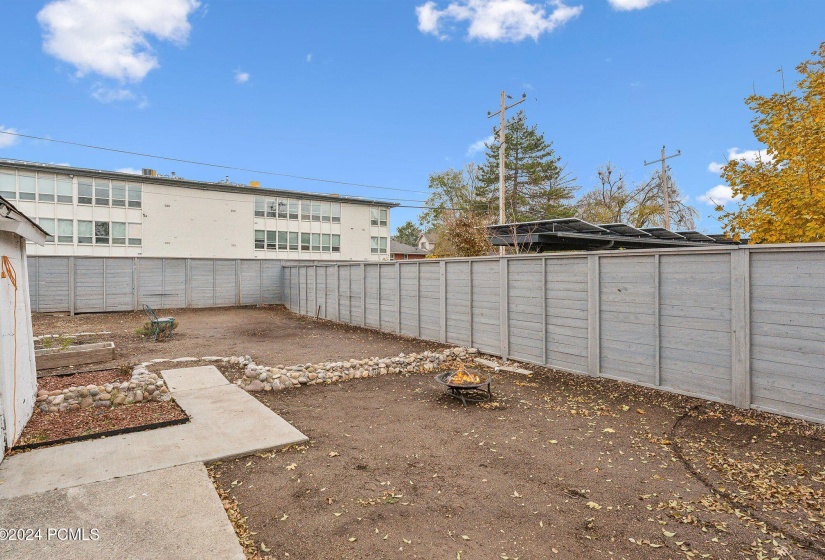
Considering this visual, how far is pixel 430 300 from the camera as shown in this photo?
10.2 metres

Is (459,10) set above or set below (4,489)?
above

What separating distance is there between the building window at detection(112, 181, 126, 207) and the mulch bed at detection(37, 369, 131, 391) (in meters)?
22.4

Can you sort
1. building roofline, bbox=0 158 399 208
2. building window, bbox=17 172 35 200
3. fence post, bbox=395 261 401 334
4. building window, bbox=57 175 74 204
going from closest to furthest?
1. fence post, bbox=395 261 401 334
2. building roofline, bbox=0 158 399 208
3. building window, bbox=17 172 35 200
4. building window, bbox=57 175 74 204

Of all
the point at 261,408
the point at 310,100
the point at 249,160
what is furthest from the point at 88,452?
the point at 249,160

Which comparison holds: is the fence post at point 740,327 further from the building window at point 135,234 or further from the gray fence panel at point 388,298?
the building window at point 135,234

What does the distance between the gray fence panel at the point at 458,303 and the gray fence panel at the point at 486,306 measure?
21cm

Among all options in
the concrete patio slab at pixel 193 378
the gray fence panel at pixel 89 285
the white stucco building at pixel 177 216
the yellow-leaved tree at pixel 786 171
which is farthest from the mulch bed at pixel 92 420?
the white stucco building at pixel 177 216

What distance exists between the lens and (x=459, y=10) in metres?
14.5

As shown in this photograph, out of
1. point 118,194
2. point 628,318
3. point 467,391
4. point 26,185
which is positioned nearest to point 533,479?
point 467,391

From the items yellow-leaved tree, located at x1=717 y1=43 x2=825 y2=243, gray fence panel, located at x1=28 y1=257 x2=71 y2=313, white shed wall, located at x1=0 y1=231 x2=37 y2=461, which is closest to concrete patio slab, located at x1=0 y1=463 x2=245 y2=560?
white shed wall, located at x1=0 y1=231 x2=37 y2=461

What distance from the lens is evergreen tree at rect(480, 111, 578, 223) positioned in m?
28.8

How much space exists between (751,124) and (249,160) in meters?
29.5

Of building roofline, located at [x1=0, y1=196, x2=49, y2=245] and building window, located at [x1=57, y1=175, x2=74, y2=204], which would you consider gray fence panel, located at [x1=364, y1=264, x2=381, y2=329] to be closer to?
building roofline, located at [x1=0, y1=196, x2=49, y2=245]

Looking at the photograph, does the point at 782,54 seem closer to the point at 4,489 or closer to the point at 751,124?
the point at 751,124
